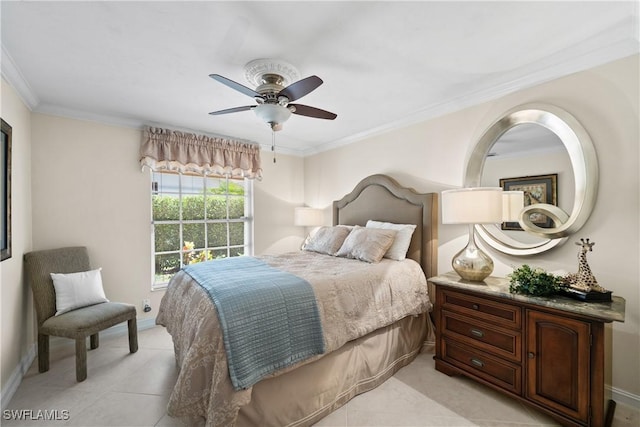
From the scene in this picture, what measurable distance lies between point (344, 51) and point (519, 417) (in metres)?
2.79

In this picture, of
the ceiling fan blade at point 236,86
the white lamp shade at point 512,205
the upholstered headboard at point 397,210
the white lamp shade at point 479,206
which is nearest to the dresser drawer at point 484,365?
the upholstered headboard at point 397,210

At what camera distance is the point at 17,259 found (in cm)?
243

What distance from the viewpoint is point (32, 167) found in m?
2.84

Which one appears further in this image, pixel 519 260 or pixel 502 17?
pixel 519 260

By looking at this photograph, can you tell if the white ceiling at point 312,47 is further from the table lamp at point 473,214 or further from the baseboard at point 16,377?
the baseboard at point 16,377

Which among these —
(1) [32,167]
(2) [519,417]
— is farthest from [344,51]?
(1) [32,167]

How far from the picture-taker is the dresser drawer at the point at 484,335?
195cm

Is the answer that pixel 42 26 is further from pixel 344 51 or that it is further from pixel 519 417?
pixel 519 417

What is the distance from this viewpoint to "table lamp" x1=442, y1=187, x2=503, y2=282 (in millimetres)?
2148

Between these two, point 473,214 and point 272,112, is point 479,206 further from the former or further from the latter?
point 272,112

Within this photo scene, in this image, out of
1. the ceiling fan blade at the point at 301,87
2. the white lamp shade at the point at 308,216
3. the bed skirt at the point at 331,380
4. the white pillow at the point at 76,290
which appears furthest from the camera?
the white lamp shade at the point at 308,216

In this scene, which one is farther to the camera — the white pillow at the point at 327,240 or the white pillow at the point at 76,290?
the white pillow at the point at 327,240


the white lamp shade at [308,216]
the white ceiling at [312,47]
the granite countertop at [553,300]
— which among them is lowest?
the granite countertop at [553,300]

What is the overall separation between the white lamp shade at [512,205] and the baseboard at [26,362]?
4.05 meters
